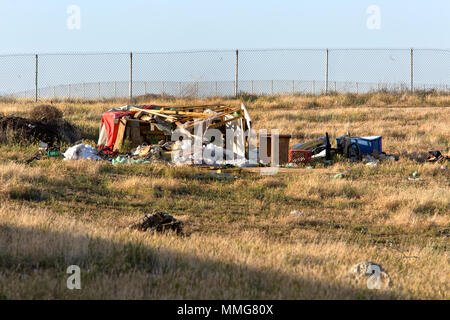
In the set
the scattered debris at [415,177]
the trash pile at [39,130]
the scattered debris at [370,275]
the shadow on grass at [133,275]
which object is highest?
the trash pile at [39,130]

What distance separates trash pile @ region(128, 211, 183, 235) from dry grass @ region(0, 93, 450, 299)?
0.21 m

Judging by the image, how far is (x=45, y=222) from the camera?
751 cm

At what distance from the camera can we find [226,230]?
9.14 metres

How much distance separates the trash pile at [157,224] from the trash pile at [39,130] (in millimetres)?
9602

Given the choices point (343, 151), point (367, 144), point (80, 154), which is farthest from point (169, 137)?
point (367, 144)

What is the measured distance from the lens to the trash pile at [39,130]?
57.0 feet

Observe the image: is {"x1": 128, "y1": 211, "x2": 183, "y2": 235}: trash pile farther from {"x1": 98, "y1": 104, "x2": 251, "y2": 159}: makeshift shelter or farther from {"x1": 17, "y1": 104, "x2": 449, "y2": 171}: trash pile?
{"x1": 98, "y1": 104, "x2": 251, "y2": 159}: makeshift shelter

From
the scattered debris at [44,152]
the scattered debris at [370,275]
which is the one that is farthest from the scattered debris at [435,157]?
the scattered debris at [370,275]

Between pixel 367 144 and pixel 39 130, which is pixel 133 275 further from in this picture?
pixel 39 130

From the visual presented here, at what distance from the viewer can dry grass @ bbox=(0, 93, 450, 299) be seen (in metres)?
5.34

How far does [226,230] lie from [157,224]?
1258 millimetres

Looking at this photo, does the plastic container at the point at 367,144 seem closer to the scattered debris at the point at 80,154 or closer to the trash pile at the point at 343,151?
the trash pile at the point at 343,151
